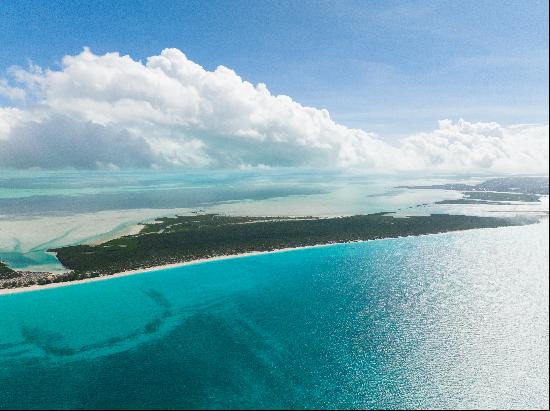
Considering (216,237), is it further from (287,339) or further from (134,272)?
(287,339)

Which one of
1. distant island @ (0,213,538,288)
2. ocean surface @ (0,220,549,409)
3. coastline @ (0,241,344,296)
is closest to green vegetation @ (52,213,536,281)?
distant island @ (0,213,538,288)

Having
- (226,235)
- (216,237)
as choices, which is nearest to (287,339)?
(216,237)

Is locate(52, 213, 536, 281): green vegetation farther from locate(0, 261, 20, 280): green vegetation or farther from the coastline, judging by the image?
locate(0, 261, 20, 280): green vegetation

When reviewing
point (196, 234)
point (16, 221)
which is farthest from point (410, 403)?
point (16, 221)

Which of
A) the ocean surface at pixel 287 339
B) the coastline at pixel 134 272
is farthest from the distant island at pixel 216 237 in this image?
the ocean surface at pixel 287 339

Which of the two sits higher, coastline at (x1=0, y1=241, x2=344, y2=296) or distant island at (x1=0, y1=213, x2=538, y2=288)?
distant island at (x1=0, y1=213, x2=538, y2=288)

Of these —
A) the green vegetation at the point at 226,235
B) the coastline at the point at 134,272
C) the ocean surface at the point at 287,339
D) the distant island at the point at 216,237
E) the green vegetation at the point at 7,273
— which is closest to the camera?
the ocean surface at the point at 287,339

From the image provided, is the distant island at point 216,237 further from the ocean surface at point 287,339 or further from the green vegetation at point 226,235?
the ocean surface at point 287,339
